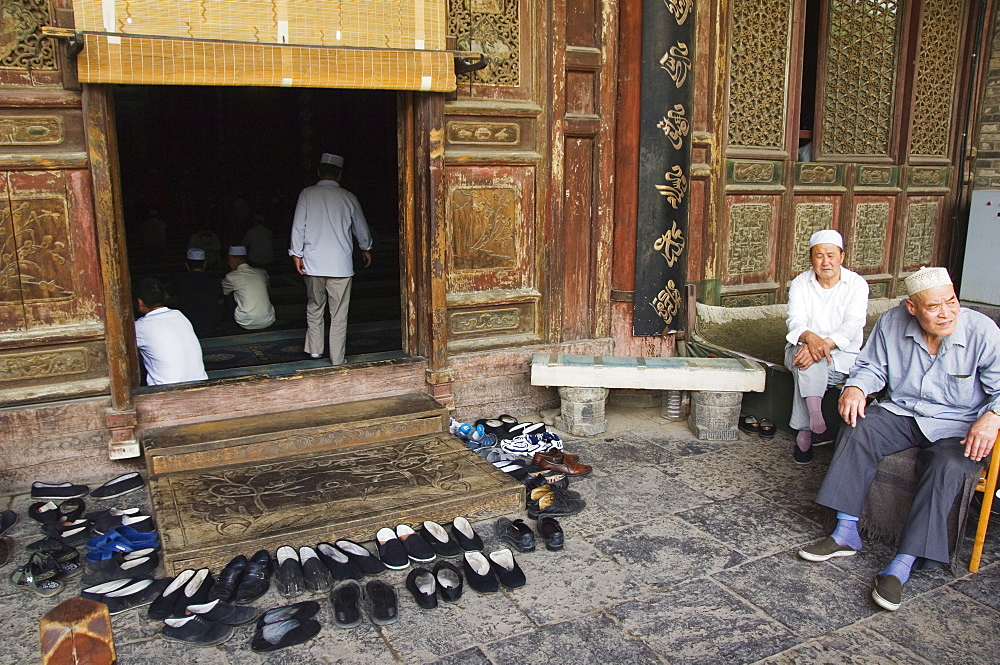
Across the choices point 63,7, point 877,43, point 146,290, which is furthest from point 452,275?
point 877,43

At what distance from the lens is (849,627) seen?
10.8 ft

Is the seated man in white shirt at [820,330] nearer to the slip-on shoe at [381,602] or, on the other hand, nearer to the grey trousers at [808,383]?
the grey trousers at [808,383]

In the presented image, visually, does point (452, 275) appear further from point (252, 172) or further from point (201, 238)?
point (252, 172)

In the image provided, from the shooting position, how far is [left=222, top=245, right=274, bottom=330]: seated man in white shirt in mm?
6980

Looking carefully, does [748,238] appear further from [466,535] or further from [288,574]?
[288,574]

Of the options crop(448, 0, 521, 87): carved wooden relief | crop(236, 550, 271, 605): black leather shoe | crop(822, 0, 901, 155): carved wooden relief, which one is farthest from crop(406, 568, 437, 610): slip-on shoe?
crop(822, 0, 901, 155): carved wooden relief

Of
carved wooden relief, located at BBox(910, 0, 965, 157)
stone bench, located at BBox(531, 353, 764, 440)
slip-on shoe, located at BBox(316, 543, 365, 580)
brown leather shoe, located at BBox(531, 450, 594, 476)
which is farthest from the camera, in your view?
carved wooden relief, located at BBox(910, 0, 965, 157)

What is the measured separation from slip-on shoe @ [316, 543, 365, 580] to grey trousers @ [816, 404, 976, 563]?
2317 mm

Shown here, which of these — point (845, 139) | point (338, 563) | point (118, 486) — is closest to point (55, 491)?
point (118, 486)

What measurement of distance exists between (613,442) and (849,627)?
7.75ft

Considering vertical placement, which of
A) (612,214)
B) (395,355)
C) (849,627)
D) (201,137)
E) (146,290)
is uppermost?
(201,137)

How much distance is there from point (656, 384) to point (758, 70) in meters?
3.21

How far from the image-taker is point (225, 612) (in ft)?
10.9

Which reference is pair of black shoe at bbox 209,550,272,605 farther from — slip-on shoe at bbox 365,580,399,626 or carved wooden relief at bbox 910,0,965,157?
carved wooden relief at bbox 910,0,965,157
